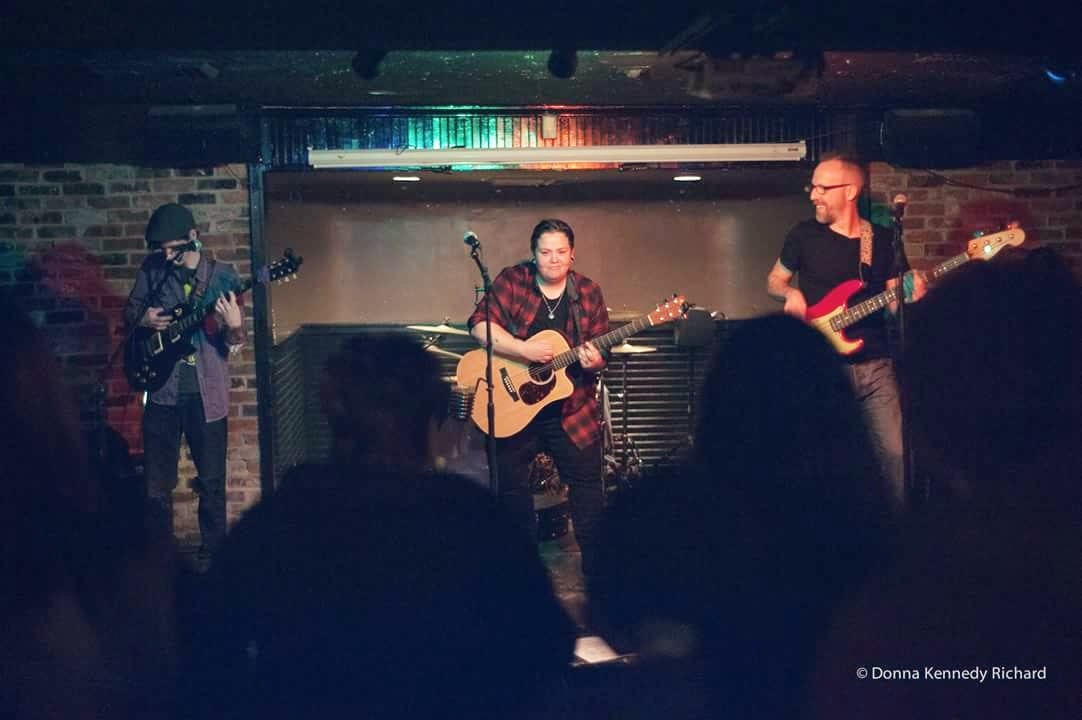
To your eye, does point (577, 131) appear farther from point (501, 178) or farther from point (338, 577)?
point (338, 577)

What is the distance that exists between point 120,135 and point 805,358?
475cm

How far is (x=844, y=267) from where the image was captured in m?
5.84

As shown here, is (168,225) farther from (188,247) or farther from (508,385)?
(508,385)

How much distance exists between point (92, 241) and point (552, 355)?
3136 millimetres

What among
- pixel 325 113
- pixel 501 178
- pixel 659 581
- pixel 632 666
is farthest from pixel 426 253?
pixel 632 666

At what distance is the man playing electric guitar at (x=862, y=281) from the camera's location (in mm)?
5723

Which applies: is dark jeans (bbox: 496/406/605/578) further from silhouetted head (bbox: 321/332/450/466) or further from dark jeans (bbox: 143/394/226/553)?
silhouetted head (bbox: 321/332/450/466)

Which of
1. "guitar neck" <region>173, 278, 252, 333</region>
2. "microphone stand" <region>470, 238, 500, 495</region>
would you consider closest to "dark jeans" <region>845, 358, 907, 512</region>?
"microphone stand" <region>470, 238, 500, 495</region>

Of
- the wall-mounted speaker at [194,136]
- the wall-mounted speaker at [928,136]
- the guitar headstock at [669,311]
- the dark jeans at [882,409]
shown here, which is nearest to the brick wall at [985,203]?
the wall-mounted speaker at [928,136]

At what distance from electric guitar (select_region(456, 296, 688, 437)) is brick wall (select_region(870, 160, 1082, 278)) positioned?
2324mm

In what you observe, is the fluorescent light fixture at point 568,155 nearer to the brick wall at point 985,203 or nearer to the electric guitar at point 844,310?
the brick wall at point 985,203

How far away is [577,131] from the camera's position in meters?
6.34

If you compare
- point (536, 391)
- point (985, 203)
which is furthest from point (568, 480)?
point (985, 203)

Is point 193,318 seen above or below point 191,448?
above
